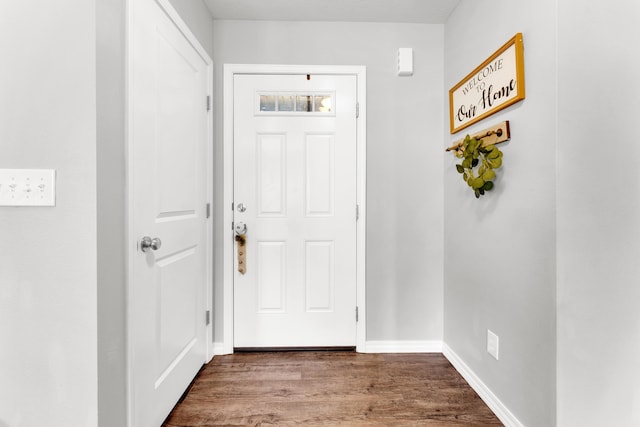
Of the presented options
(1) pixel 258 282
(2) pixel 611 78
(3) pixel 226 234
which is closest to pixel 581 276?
(2) pixel 611 78

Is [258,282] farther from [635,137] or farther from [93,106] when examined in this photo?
[635,137]

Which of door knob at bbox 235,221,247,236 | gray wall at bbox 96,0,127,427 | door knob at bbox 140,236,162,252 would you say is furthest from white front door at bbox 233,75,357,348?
gray wall at bbox 96,0,127,427

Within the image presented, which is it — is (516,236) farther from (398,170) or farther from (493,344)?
(398,170)

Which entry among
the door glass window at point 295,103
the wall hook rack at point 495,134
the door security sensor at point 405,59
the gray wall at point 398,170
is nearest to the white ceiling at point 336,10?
the gray wall at point 398,170

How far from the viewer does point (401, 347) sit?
2.15 meters

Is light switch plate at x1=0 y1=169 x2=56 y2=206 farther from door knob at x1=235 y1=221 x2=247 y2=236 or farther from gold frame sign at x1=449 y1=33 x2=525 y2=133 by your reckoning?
gold frame sign at x1=449 y1=33 x2=525 y2=133

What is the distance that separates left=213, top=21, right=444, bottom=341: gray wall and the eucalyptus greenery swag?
44cm

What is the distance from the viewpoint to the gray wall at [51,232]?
3.29 feet

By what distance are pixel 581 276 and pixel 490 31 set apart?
128cm

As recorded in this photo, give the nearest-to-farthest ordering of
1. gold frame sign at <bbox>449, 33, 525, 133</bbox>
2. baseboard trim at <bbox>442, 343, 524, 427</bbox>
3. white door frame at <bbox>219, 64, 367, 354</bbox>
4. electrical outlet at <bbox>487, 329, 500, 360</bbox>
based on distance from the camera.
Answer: gold frame sign at <bbox>449, 33, 525, 133</bbox>
baseboard trim at <bbox>442, 343, 524, 427</bbox>
electrical outlet at <bbox>487, 329, 500, 360</bbox>
white door frame at <bbox>219, 64, 367, 354</bbox>

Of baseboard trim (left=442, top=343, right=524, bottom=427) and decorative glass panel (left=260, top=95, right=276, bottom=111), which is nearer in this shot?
baseboard trim (left=442, top=343, right=524, bottom=427)

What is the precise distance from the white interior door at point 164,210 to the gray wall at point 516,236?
1.63m

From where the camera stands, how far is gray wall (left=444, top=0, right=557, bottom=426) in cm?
121

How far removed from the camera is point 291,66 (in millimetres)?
2102
